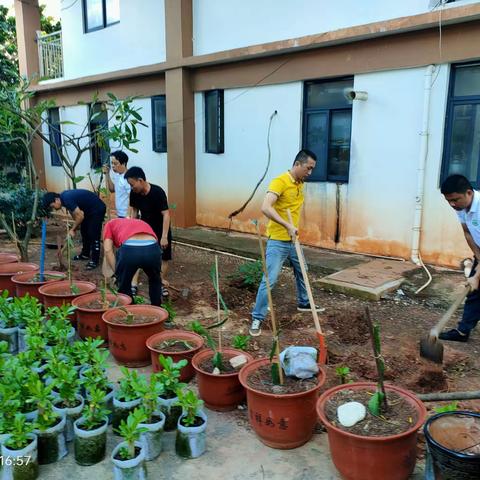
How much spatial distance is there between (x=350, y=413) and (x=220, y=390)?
3.31ft

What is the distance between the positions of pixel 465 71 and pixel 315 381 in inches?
193

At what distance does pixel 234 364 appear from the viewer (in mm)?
3209

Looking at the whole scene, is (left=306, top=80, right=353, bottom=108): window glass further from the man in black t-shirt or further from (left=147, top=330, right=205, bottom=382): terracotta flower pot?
(left=147, top=330, right=205, bottom=382): terracotta flower pot

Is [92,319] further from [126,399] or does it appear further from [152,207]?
[152,207]

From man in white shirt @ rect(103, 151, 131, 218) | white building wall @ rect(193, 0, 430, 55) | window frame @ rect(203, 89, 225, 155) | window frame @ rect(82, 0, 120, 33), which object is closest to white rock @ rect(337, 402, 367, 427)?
man in white shirt @ rect(103, 151, 131, 218)

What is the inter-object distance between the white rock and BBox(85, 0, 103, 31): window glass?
36.6 ft

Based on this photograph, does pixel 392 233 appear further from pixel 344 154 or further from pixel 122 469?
pixel 122 469

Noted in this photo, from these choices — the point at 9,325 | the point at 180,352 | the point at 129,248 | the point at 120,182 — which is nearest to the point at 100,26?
the point at 120,182

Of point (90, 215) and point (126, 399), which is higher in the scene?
point (90, 215)

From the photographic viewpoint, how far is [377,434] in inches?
91.2

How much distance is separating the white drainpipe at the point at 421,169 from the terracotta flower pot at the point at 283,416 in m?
4.12

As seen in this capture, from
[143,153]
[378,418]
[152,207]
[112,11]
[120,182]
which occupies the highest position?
[112,11]

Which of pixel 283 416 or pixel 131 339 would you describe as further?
pixel 131 339

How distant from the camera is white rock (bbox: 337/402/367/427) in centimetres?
239
